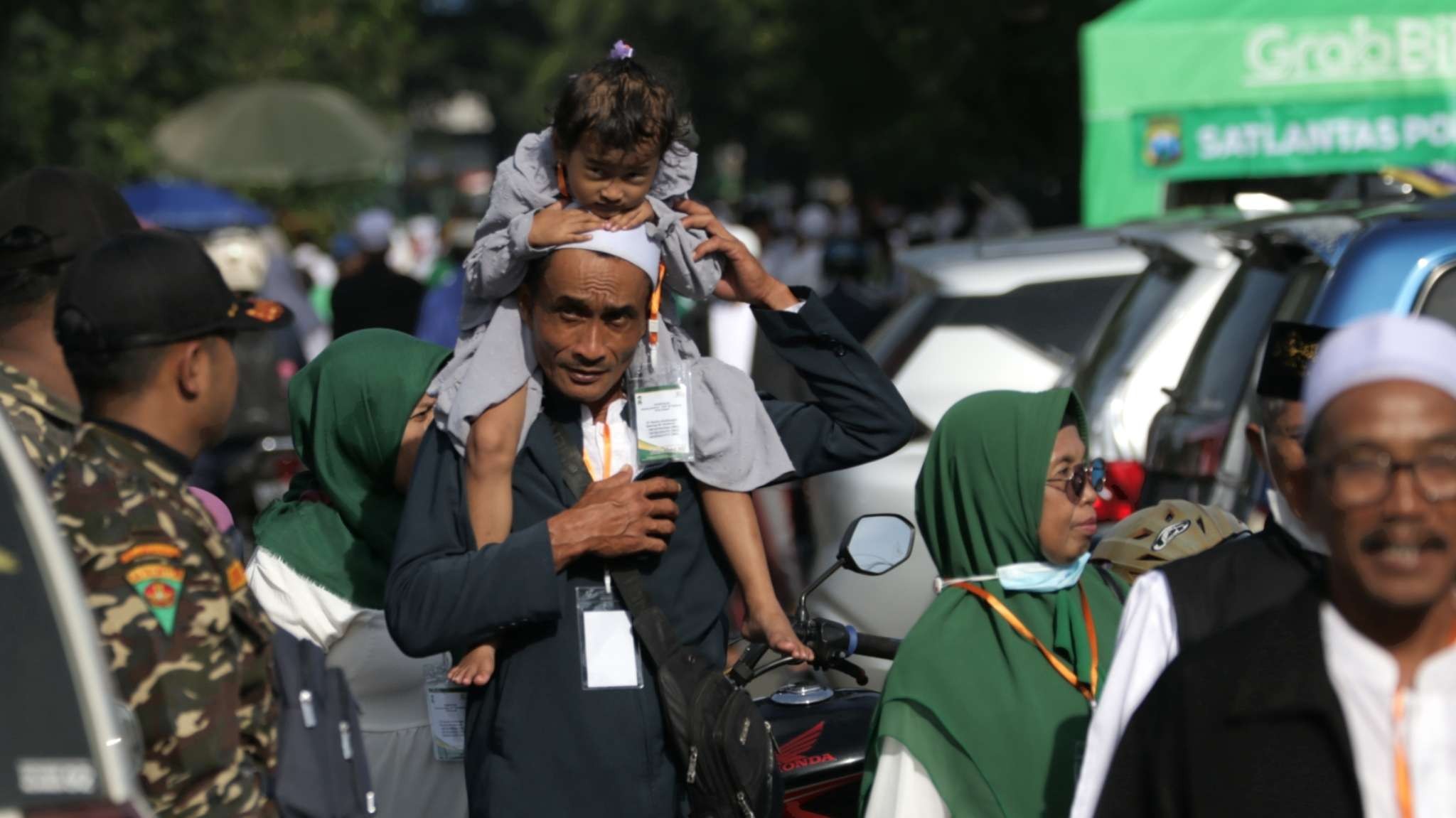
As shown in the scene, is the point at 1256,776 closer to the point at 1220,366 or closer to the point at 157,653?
the point at 157,653

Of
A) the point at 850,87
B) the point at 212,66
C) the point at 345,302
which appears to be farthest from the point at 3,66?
the point at 345,302

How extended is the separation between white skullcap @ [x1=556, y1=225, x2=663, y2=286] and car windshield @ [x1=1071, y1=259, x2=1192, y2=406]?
3.57m

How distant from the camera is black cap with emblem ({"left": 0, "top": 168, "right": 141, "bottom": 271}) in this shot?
14.2 feet

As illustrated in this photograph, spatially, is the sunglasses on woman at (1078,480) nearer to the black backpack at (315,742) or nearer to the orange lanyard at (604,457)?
the orange lanyard at (604,457)

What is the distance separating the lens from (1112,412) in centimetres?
693

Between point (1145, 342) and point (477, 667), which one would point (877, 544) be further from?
point (1145, 342)

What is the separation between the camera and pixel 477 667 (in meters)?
3.59

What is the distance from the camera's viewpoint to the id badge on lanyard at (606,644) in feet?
11.8

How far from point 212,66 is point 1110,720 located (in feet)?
89.9

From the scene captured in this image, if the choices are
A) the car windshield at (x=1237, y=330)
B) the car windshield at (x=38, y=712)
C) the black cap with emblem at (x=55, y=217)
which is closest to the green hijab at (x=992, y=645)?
the car windshield at (x=38, y=712)

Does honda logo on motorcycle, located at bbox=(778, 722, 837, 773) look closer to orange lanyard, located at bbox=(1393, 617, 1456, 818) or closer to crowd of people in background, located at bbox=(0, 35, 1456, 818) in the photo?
crowd of people in background, located at bbox=(0, 35, 1456, 818)

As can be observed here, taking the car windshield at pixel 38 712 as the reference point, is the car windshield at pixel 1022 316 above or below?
below

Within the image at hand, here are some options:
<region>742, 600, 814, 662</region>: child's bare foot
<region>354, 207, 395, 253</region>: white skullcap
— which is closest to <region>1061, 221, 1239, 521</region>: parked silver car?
<region>742, 600, 814, 662</region>: child's bare foot

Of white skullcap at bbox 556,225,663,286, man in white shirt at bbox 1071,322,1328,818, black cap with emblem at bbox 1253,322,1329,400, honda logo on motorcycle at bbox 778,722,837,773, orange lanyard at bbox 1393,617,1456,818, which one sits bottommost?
honda logo on motorcycle at bbox 778,722,837,773
